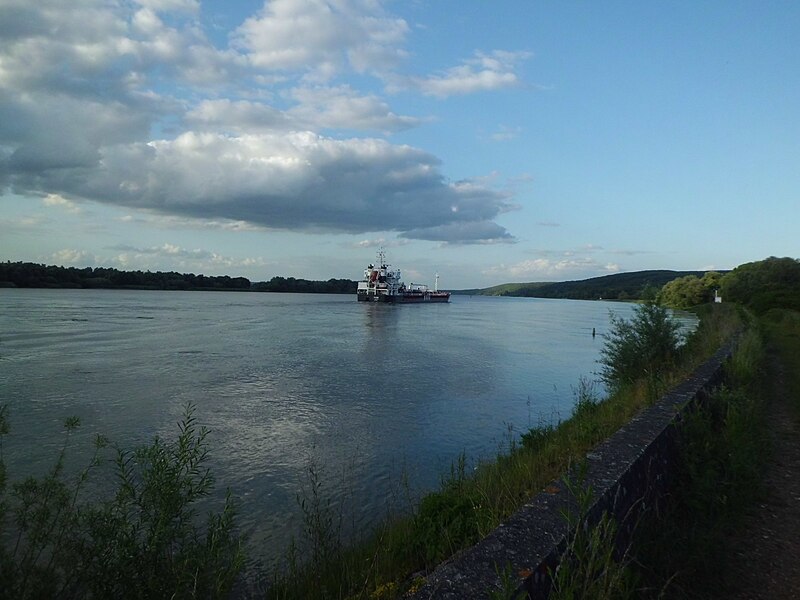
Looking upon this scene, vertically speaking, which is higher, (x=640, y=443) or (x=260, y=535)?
(x=640, y=443)

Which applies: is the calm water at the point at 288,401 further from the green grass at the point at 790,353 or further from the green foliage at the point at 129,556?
the green grass at the point at 790,353

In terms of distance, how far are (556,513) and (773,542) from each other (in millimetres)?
2034

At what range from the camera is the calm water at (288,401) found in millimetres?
8656

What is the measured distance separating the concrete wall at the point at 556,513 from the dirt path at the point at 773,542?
2.31ft

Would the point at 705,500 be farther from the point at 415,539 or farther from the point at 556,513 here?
the point at 415,539

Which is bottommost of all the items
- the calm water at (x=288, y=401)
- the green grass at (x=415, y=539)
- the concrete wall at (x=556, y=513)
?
the calm water at (x=288, y=401)

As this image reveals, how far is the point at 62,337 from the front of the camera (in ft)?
85.4

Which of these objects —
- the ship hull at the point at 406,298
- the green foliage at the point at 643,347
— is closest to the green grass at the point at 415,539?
the green foliage at the point at 643,347

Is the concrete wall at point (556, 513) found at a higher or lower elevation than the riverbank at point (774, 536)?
higher

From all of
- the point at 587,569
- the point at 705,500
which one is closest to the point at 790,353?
the point at 705,500

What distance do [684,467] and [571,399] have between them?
10696 mm

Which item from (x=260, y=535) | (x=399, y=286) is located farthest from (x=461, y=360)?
(x=399, y=286)

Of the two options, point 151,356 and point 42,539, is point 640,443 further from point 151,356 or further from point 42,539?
point 151,356

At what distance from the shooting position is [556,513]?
353 cm
